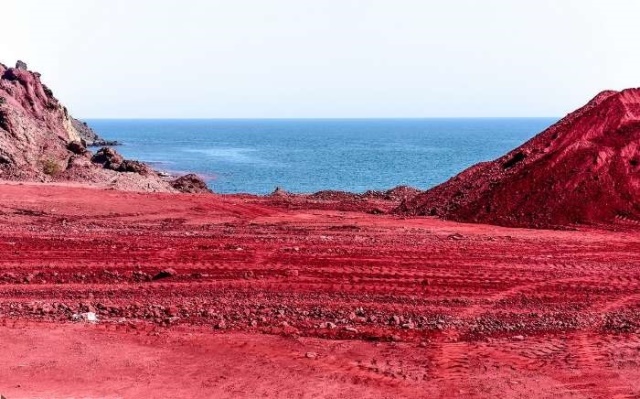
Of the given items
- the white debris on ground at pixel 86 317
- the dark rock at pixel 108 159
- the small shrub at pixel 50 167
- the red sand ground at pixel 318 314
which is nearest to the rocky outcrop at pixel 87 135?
the dark rock at pixel 108 159

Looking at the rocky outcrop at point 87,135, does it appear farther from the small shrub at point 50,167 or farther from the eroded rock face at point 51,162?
the small shrub at point 50,167

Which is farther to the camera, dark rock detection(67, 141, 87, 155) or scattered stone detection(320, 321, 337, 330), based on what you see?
dark rock detection(67, 141, 87, 155)

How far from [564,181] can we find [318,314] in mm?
14638

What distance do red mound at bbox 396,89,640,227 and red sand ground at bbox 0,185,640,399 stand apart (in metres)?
2.58

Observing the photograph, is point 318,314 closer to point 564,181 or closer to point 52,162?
point 564,181

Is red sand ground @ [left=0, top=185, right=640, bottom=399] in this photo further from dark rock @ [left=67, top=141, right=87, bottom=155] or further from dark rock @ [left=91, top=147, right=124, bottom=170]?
dark rock @ [left=67, top=141, right=87, bottom=155]

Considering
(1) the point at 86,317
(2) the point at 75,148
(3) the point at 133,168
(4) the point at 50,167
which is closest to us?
(1) the point at 86,317

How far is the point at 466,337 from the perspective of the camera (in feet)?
38.9

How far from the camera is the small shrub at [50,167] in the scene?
4034 cm

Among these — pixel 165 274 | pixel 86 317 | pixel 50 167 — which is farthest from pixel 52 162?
pixel 86 317

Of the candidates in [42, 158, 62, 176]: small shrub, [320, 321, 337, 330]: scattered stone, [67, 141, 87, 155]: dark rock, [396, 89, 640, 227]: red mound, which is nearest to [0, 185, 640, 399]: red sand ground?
[320, 321, 337, 330]: scattered stone

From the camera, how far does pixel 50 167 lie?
135 ft

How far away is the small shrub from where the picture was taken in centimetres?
4034

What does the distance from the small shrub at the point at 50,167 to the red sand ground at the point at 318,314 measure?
20772 millimetres
